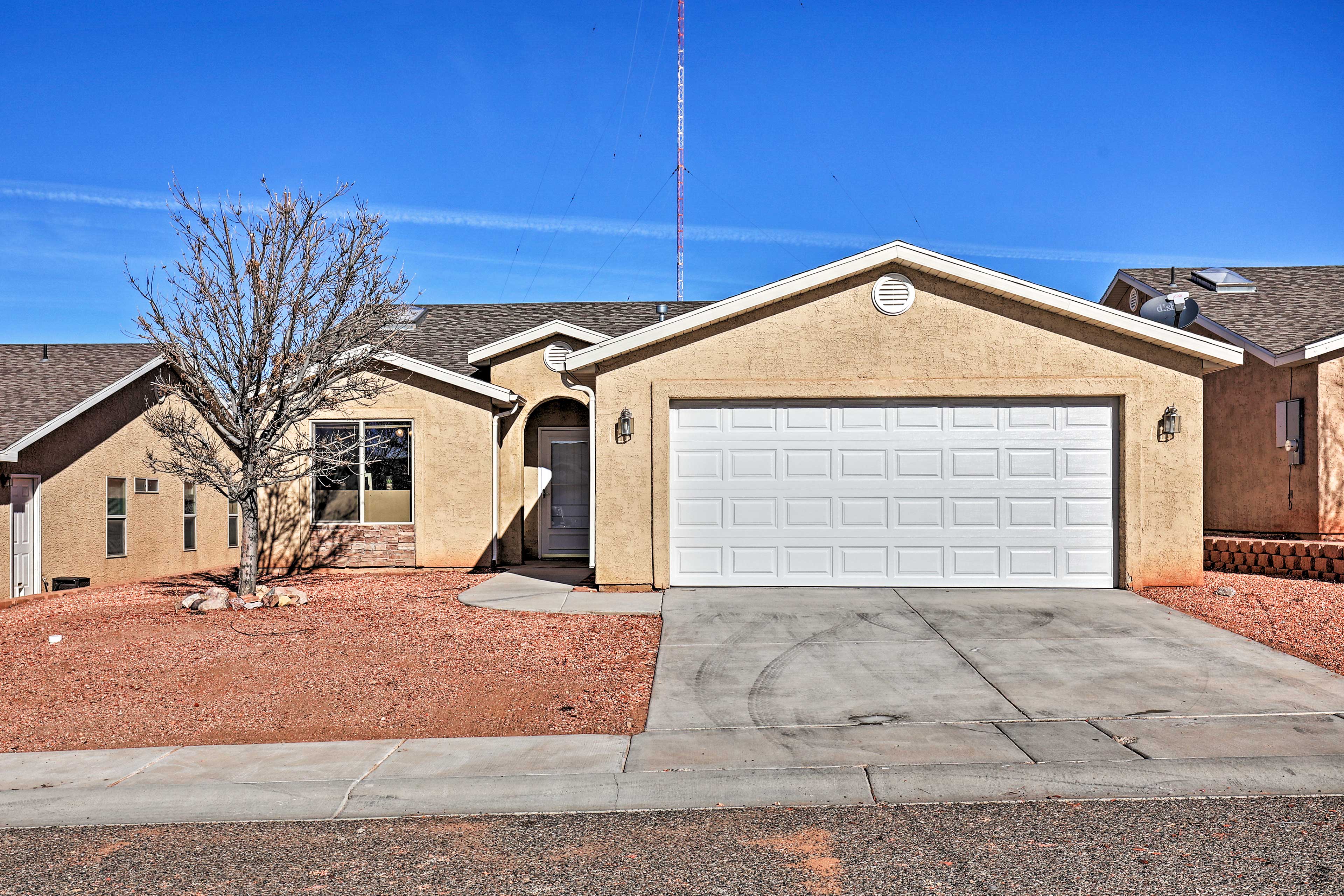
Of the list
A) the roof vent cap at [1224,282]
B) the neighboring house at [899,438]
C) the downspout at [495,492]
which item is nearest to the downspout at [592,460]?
the neighboring house at [899,438]

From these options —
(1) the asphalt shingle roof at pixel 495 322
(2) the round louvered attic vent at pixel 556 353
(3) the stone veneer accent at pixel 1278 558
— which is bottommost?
(3) the stone veneer accent at pixel 1278 558

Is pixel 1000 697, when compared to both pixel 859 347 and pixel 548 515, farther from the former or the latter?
pixel 548 515

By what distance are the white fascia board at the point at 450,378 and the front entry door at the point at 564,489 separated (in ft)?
4.68

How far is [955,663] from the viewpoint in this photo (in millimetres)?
8086

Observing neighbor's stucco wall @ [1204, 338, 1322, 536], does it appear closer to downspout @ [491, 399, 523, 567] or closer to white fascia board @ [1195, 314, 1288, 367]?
white fascia board @ [1195, 314, 1288, 367]

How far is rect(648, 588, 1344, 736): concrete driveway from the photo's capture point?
6.77m

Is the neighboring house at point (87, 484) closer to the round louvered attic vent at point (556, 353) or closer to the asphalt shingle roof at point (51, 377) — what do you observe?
the asphalt shingle roof at point (51, 377)

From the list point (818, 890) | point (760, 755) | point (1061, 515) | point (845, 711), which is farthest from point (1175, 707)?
point (1061, 515)

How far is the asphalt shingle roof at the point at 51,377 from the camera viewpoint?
46.5ft

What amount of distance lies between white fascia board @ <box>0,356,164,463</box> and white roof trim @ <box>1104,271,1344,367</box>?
54.8 ft

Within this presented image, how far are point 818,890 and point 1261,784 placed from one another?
2.97 metres

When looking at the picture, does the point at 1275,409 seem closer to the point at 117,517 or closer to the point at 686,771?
the point at 686,771

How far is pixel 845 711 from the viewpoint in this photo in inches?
267

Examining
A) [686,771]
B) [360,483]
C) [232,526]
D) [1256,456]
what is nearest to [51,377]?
[232,526]
